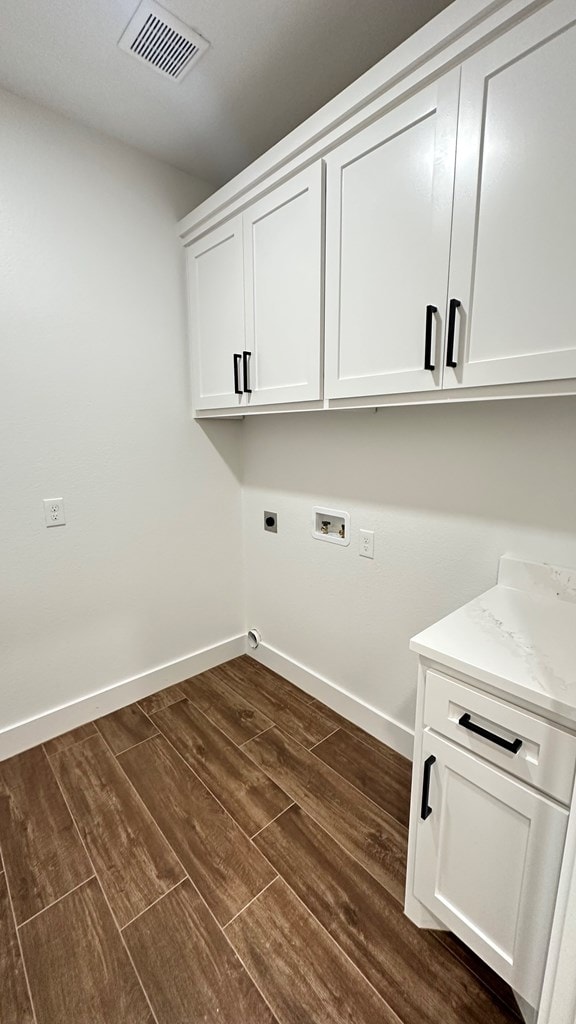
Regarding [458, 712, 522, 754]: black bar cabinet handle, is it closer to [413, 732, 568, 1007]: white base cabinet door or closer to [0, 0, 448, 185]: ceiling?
[413, 732, 568, 1007]: white base cabinet door

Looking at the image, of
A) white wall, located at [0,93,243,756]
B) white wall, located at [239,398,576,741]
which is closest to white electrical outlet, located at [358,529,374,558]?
white wall, located at [239,398,576,741]

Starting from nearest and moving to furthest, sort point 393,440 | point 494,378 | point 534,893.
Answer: point 534,893 → point 494,378 → point 393,440

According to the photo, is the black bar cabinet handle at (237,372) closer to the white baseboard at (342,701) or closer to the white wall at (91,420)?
the white wall at (91,420)

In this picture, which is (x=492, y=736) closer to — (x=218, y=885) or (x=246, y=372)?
(x=218, y=885)

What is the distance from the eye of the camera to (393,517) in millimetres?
1683

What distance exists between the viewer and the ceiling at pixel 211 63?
A: 1.26 m

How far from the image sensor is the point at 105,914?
121cm

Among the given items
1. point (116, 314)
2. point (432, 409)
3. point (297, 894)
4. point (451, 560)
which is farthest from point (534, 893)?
point (116, 314)

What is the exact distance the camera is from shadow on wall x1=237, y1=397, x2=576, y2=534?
4.05 ft

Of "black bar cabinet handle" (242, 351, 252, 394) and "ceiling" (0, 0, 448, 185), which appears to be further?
"black bar cabinet handle" (242, 351, 252, 394)

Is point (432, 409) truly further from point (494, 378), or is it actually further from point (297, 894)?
point (297, 894)

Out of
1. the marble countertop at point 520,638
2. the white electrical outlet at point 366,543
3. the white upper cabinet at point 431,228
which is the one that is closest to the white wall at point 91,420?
the white upper cabinet at point 431,228

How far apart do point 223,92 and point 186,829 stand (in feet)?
8.76

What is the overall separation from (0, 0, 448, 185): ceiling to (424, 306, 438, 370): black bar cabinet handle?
0.97 m
